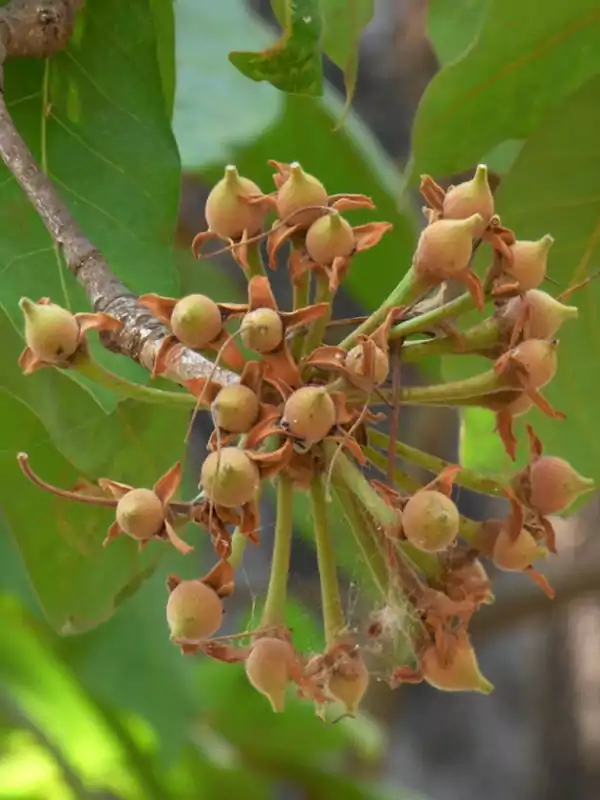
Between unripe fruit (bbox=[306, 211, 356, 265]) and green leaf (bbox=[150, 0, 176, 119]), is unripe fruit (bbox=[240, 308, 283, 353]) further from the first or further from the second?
green leaf (bbox=[150, 0, 176, 119])

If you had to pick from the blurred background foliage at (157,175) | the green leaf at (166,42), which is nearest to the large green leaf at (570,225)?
the blurred background foliage at (157,175)

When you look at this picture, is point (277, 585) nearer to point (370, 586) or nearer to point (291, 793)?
point (370, 586)

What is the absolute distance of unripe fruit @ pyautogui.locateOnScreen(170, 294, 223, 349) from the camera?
1.32 ft

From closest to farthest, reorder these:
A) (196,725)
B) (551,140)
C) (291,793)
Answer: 1. (551,140)
2. (196,725)
3. (291,793)

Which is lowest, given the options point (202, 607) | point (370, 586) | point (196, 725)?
point (196, 725)

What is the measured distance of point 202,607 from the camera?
0.43 metres

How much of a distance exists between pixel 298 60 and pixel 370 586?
0.29 metres

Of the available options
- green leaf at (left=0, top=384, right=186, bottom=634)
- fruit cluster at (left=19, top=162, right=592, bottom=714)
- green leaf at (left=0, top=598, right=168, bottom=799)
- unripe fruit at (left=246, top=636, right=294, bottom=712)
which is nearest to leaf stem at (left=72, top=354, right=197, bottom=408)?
fruit cluster at (left=19, top=162, right=592, bottom=714)

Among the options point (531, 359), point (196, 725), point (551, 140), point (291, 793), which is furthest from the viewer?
point (291, 793)

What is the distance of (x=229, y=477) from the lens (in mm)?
377

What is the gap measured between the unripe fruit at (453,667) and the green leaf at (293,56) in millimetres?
322

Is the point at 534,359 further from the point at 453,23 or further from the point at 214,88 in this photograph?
the point at 214,88

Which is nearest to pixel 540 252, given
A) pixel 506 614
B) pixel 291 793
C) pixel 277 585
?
pixel 277 585

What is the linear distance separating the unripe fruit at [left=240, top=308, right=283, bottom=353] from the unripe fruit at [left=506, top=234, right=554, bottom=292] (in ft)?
0.33
